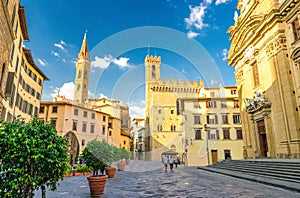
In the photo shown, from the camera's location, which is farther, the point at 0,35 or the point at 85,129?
the point at 85,129

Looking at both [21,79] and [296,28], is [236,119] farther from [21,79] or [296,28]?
[21,79]

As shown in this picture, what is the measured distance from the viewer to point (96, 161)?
9.04 m

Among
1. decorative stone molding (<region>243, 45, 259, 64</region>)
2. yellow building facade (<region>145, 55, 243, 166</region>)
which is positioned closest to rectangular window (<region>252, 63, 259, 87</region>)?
decorative stone molding (<region>243, 45, 259, 64</region>)

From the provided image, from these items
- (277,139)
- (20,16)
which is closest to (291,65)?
(277,139)

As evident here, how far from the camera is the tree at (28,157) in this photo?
4062 mm

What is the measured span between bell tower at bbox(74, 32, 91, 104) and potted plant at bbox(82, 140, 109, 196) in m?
65.5

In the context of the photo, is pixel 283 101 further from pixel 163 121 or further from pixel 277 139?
pixel 163 121

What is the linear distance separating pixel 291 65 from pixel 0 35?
19902 millimetres

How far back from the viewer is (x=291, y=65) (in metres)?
15.8

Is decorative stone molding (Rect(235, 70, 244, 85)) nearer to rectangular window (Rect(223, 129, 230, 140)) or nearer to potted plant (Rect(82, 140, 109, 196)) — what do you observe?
rectangular window (Rect(223, 129, 230, 140))

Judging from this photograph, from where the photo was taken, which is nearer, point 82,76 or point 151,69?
point 151,69

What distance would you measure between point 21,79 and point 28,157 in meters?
22.5

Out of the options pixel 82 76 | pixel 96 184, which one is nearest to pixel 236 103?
pixel 96 184

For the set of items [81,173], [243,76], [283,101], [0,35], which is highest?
[243,76]
